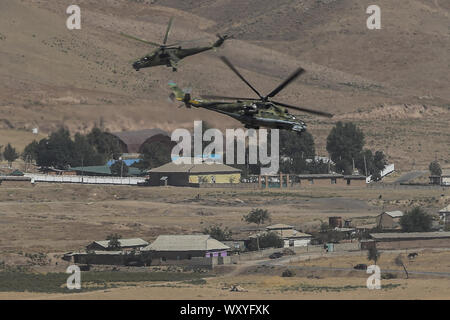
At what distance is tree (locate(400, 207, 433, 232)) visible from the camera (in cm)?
13850

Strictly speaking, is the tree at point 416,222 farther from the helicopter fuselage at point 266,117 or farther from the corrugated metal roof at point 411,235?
the helicopter fuselage at point 266,117

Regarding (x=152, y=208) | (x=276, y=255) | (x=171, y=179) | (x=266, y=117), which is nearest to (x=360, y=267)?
(x=276, y=255)

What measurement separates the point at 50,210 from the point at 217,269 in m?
48.3

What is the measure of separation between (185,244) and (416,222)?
2945 centimetres

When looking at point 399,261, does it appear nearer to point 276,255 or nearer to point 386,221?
point 276,255

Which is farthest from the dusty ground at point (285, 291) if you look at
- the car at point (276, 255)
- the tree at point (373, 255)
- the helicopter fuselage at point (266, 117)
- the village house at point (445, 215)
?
the village house at point (445, 215)

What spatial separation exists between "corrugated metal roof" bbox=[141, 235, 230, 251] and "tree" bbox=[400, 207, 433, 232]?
2381 cm

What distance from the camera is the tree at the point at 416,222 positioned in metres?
138

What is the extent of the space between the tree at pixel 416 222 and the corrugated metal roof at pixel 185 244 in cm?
2381

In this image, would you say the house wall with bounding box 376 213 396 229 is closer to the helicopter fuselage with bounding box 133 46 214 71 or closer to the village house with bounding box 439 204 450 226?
the village house with bounding box 439 204 450 226

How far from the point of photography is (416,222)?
139000 millimetres

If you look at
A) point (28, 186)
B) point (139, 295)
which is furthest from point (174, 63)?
point (28, 186)

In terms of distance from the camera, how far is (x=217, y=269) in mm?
116812
